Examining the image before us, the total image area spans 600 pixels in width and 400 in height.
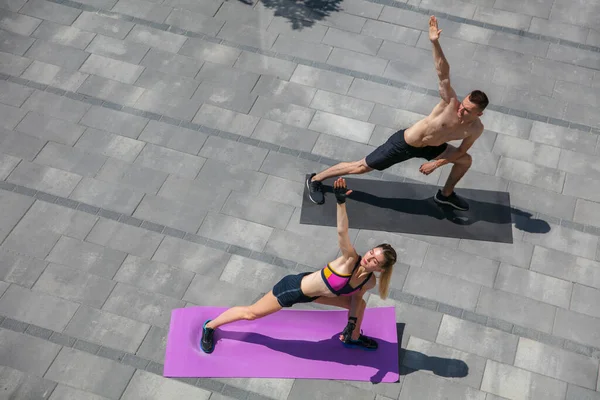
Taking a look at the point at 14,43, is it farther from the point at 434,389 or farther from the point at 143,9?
the point at 434,389

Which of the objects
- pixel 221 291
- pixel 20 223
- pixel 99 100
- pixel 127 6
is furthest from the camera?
pixel 127 6

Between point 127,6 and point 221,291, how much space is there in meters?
5.72

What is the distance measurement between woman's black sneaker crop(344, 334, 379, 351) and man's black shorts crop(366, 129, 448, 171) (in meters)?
2.09

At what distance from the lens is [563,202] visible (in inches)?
380

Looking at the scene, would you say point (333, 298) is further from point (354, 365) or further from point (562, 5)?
point (562, 5)

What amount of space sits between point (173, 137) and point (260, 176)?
140 centimetres

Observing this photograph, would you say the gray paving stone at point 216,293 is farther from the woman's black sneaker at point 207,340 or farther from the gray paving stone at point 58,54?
→ the gray paving stone at point 58,54

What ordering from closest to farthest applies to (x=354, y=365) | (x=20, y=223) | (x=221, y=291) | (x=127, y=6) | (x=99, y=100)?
(x=354, y=365), (x=221, y=291), (x=20, y=223), (x=99, y=100), (x=127, y=6)

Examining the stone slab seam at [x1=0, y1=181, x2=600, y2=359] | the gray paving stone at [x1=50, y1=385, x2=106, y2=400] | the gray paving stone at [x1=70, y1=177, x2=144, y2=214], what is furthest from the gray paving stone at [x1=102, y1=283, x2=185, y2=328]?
the gray paving stone at [x1=70, y1=177, x2=144, y2=214]

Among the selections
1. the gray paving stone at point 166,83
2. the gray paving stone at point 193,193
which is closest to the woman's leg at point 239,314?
the gray paving stone at point 193,193

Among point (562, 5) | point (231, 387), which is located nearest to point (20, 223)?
point (231, 387)

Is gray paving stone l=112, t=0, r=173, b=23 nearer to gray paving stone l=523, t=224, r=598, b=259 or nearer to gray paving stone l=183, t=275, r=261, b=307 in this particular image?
gray paving stone l=183, t=275, r=261, b=307

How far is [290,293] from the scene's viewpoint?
24.3 ft

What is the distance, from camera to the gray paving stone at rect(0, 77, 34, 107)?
1068 cm
